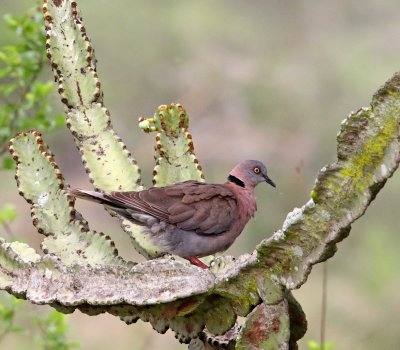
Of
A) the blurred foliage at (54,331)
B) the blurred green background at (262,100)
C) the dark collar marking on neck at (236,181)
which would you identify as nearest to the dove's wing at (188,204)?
the dark collar marking on neck at (236,181)

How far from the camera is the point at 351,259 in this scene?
10867 mm

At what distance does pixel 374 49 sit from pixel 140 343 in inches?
224

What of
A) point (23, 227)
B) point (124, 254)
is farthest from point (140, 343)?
point (23, 227)

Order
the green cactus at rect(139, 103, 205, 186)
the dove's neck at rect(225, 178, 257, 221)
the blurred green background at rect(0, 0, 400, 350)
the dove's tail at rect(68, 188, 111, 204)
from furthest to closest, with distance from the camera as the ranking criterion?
the blurred green background at rect(0, 0, 400, 350) < the dove's neck at rect(225, 178, 257, 221) < the green cactus at rect(139, 103, 205, 186) < the dove's tail at rect(68, 188, 111, 204)

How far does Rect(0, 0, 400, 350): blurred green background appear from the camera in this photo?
32.3 ft

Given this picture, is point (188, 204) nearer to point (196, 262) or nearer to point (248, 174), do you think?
point (196, 262)

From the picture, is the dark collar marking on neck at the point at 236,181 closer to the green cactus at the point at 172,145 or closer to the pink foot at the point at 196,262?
the pink foot at the point at 196,262

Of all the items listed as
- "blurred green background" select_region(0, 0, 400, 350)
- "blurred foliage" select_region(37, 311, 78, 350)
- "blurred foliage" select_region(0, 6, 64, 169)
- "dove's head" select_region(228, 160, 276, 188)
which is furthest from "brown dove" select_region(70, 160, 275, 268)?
"blurred green background" select_region(0, 0, 400, 350)

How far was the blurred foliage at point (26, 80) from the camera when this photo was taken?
19.6ft

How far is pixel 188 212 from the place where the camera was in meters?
4.97

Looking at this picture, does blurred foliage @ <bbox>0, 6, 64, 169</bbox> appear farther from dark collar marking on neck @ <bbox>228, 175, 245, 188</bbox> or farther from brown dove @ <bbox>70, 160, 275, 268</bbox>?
brown dove @ <bbox>70, 160, 275, 268</bbox>

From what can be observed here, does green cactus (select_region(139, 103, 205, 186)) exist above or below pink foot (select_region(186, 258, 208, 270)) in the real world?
above

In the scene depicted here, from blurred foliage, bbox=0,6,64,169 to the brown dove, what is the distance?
49.5 inches

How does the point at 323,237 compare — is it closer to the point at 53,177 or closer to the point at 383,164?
the point at 383,164
